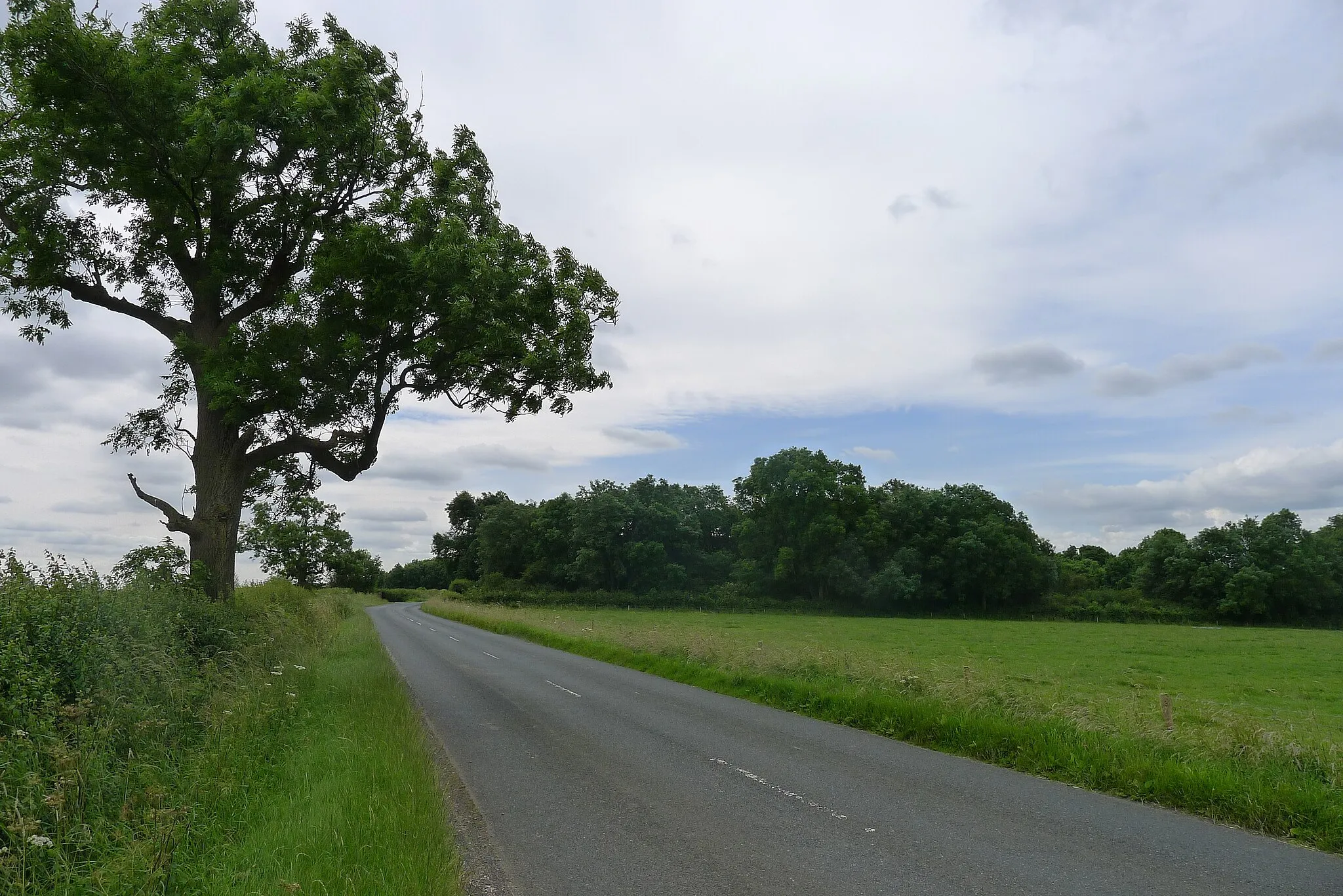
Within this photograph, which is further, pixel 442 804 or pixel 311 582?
pixel 311 582

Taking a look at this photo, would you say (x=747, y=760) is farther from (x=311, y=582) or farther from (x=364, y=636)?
(x=311, y=582)

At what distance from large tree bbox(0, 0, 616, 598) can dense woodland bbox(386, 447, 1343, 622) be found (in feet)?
210

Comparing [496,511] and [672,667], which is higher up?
[496,511]

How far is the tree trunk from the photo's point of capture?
14.5 metres

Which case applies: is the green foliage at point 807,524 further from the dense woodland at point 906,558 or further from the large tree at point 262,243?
the large tree at point 262,243

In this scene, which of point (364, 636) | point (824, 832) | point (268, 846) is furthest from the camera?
point (364, 636)

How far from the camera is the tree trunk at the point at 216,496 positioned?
14.5 meters

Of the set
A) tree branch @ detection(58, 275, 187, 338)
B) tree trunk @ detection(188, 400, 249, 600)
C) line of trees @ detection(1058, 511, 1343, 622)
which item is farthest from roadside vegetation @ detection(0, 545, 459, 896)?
line of trees @ detection(1058, 511, 1343, 622)

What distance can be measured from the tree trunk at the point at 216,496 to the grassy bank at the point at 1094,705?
10426 mm

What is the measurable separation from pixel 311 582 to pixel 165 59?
194ft

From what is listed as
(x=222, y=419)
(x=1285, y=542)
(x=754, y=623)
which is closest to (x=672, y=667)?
(x=222, y=419)

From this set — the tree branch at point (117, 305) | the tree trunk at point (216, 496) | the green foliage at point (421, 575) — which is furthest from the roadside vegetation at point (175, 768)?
the green foliage at point (421, 575)

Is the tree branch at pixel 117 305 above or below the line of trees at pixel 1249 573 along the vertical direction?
above

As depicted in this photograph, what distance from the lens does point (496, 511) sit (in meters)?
101
